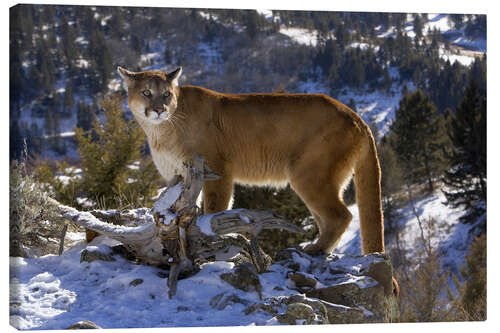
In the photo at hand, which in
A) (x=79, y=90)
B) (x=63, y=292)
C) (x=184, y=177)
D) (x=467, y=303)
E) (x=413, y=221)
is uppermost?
(x=79, y=90)

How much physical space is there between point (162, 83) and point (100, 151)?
29.3ft

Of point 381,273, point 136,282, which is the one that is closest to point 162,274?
point 136,282

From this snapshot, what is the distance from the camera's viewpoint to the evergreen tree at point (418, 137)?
25.2ft

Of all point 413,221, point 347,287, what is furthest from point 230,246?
point 413,221

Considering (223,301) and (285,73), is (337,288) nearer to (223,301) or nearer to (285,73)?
(223,301)

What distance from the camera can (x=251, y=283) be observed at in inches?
177

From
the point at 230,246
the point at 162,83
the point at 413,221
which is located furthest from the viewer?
the point at 413,221

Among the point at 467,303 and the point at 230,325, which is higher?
the point at 230,325

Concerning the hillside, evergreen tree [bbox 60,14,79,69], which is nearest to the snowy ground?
the hillside

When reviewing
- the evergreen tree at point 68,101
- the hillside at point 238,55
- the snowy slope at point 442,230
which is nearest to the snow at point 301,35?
the hillside at point 238,55

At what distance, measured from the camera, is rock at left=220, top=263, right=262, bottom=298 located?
4.47 meters

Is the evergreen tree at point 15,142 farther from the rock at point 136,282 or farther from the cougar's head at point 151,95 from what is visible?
the rock at point 136,282

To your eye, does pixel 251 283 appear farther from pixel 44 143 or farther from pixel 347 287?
pixel 44 143

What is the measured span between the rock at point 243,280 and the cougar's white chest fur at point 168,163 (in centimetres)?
114
